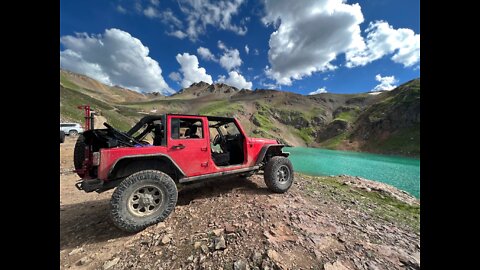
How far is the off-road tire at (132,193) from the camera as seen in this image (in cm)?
351

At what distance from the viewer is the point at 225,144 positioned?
6.20 m

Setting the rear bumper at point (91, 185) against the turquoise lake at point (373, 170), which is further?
the turquoise lake at point (373, 170)

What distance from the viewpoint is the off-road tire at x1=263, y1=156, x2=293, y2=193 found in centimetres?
523

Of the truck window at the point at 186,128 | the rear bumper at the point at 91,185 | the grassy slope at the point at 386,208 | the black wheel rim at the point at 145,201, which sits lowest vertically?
the grassy slope at the point at 386,208

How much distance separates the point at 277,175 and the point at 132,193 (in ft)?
11.1

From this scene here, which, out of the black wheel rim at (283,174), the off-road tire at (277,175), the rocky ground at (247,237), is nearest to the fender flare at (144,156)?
the rocky ground at (247,237)

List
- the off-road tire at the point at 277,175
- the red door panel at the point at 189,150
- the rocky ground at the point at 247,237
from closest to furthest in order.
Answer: the rocky ground at the point at 247,237
the red door panel at the point at 189,150
the off-road tire at the point at 277,175

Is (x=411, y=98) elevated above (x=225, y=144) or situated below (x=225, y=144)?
above

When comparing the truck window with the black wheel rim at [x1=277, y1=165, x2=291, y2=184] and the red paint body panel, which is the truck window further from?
the black wheel rim at [x1=277, y1=165, x2=291, y2=184]

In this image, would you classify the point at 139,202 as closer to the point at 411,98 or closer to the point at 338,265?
the point at 338,265

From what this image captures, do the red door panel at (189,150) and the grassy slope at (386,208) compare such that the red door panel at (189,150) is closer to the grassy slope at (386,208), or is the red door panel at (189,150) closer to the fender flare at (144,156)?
the fender flare at (144,156)

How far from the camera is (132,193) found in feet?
12.0
